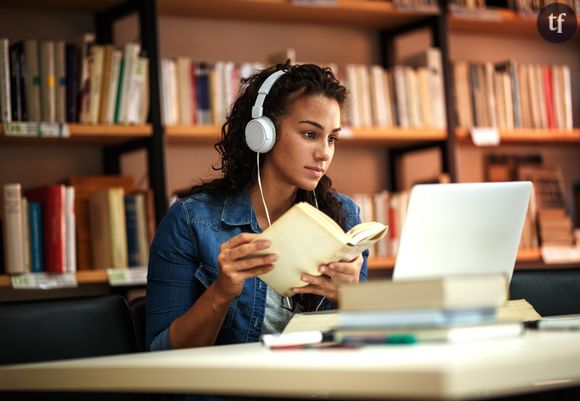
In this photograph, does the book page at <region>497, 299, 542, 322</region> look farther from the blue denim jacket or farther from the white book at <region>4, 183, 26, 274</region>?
the white book at <region>4, 183, 26, 274</region>

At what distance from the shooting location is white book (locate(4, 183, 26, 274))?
278cm

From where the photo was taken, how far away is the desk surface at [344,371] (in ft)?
→ 3.01

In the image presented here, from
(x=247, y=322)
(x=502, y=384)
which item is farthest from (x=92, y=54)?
(x=502, y=384)

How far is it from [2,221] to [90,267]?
1.02ft

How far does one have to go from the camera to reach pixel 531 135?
3730 millimetres

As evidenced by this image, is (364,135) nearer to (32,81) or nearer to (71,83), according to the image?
(71,83)

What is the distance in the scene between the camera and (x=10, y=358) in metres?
1.66

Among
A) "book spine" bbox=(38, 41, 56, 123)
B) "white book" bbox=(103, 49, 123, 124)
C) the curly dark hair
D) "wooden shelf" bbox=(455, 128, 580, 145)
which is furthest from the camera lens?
"wooden shelf" bbox=(455, 128, 580, 145)

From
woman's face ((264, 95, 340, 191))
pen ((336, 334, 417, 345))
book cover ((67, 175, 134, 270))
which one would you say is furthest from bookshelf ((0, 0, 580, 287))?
pen ((336, 334, 417, 345))

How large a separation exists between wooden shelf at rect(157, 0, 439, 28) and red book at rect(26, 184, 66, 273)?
806 millimetres

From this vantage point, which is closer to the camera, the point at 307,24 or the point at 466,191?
the point at 466,191

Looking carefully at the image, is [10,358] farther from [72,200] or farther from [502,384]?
[72,200]

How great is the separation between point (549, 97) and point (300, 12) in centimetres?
113

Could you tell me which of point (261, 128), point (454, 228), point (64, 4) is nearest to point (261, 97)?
point (261, 128)
